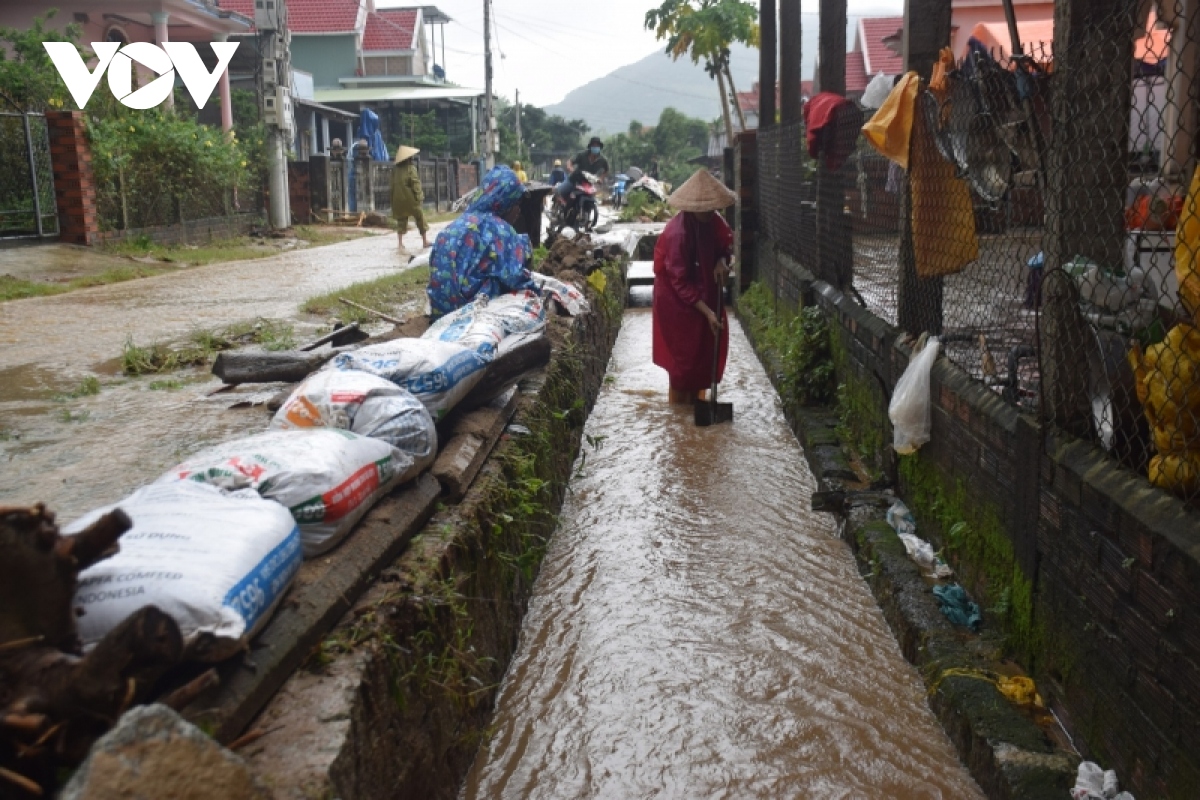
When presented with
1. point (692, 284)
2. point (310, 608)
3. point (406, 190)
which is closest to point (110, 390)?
point (692, 284)

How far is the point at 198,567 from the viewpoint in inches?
83.1

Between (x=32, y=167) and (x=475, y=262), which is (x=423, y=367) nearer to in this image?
(x=475, y=262)

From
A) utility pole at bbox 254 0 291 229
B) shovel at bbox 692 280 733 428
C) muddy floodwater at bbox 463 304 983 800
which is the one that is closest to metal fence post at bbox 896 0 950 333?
muddy floodwater at bbox 463 304 983 800

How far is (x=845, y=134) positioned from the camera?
6.95 m

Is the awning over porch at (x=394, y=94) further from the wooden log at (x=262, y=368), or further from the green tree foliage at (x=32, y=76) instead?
the wooden log at (x=262, y=368)

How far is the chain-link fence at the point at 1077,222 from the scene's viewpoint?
2.67 metres

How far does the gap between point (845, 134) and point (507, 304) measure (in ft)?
8.94

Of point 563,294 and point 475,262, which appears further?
point 563,294

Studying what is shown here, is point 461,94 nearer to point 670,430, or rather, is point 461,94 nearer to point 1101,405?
point 670,430

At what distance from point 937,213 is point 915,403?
861 mm

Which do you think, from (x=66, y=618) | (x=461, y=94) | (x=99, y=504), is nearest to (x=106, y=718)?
(x=66, y=618)

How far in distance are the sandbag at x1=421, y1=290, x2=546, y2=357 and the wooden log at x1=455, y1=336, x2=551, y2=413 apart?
77 millimetres

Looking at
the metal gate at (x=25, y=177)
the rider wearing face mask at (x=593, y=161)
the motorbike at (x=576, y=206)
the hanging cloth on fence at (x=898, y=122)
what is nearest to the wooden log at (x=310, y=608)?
the hanging cloth on fence at (x=898, y=122)

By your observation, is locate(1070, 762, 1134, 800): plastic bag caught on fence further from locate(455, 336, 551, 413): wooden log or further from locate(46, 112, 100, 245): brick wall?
locate(46, 112, 100, 245): brick wall
